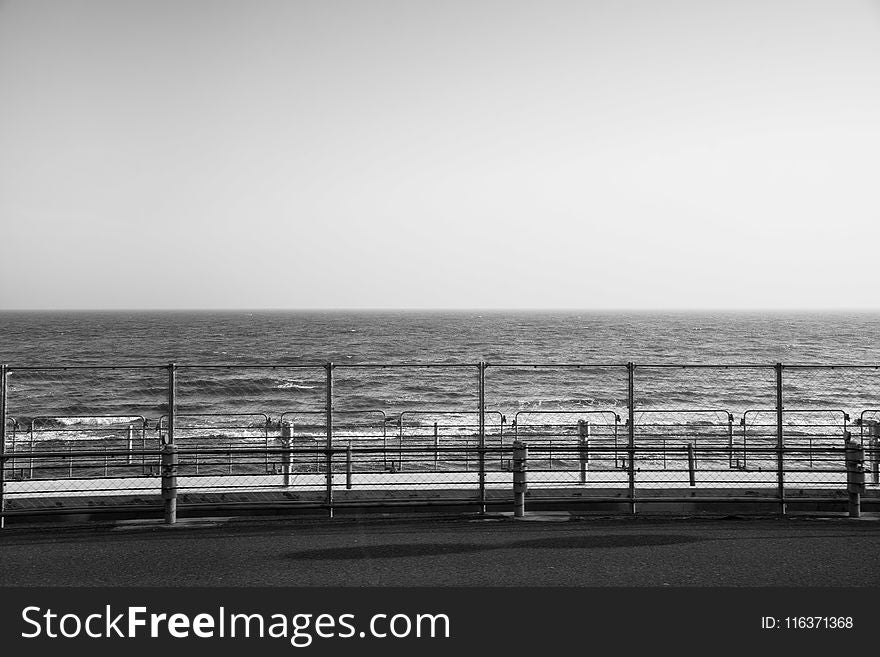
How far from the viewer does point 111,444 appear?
2738 cm

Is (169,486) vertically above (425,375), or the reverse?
(169,486)

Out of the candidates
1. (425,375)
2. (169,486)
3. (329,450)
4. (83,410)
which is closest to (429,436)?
(329,450)

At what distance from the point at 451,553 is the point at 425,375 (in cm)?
Result: 5360

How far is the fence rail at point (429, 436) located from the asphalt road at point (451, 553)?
27.0 inches

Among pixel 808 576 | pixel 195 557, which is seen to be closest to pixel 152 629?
pixel 195 557

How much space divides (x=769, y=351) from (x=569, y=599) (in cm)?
8249

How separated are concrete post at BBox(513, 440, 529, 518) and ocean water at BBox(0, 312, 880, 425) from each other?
5747 millimetres

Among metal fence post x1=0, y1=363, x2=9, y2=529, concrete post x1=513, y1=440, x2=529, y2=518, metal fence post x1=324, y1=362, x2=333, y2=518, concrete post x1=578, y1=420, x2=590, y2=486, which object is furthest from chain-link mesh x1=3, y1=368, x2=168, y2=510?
concrete post x1=578, y1=420, x2=590, y2=486

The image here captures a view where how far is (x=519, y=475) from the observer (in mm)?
11406

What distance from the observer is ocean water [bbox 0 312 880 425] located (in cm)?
4456

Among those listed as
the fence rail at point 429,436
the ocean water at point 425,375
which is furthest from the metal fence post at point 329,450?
the ocean water at point 425,375

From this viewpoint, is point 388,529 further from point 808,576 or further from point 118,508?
point 808,576

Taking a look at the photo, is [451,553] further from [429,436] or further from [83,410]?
[83,410]

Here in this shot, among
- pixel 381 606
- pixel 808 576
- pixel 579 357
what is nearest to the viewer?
pixel 381 606
